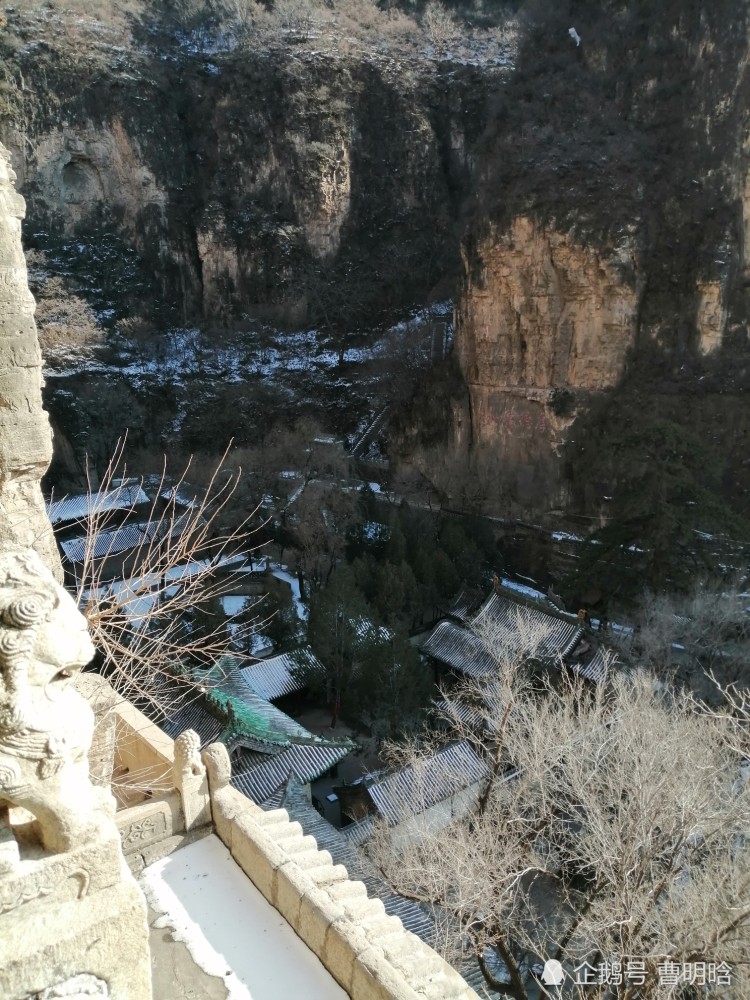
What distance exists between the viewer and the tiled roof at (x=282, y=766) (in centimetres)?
1093

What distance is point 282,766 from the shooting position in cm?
1131

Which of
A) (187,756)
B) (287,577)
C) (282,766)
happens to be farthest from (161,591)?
(287,577)

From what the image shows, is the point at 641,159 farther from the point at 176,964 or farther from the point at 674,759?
the point at 176,964

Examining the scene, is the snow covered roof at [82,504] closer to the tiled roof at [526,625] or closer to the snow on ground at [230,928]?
the tiled roof at [526,625]

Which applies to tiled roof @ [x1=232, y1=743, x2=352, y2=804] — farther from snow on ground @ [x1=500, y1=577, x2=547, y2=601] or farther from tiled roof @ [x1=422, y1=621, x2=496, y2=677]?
snow on ground @ [x1=500, y1=577, x2=547, y2=601]

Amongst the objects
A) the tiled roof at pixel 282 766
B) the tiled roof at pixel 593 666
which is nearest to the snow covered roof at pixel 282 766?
the tiled roof at pixel 282 766

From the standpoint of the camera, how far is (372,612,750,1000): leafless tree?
5969 mm

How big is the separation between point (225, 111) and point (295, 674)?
31.1 m

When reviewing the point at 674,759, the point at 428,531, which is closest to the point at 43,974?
the point at 674,759

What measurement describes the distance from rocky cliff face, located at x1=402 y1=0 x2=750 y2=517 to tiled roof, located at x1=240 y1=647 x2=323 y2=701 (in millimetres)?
10637

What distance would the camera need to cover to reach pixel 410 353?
2914 centimetres

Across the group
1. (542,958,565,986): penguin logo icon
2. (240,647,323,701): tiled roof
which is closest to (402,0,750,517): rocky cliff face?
(240,647,323,701): tiled roof

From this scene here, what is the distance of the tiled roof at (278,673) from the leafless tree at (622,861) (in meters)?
5.62

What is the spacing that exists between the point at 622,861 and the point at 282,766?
6619 millimetres
